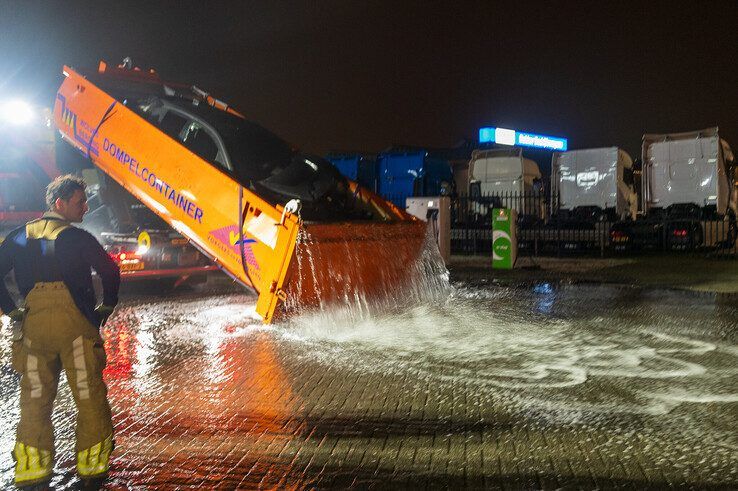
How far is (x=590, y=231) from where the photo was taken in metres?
18.9

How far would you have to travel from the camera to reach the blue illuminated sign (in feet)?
187

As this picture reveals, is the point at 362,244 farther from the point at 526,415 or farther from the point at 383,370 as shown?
the point at 526,415

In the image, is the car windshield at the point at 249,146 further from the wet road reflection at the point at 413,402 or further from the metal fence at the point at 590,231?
the metal fence at the point at 590,231

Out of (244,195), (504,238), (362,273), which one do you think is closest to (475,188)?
(504,238)

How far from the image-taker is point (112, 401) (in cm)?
521

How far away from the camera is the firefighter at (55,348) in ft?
11.7

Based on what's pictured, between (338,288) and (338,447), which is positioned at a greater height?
(338,288)

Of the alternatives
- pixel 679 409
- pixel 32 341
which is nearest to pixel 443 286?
pixel 679 409

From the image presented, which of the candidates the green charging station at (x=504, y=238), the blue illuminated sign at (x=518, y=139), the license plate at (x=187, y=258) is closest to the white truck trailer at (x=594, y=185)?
the green charging station at (x=504, y=238)

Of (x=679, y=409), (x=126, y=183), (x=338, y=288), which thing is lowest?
(x=679, y=409)

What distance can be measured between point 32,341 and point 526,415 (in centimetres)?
311

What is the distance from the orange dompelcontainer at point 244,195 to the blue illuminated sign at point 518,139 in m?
47.1

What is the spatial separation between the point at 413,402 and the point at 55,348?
2.53m

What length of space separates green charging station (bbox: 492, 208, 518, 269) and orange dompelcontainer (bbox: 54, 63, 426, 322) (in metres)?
6.02
